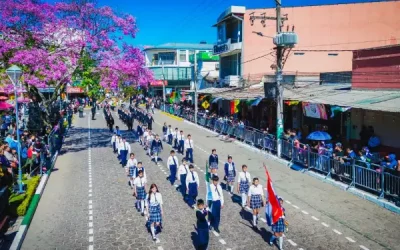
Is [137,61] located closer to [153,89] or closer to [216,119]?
[216,119]

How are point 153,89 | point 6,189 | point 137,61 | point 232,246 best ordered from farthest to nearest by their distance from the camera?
1. point 153,89
2. point 137,61
3. point 6,189
4. point 232,246

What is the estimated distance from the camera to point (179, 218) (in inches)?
467

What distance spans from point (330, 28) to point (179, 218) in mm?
29830

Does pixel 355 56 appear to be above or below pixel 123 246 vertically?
above

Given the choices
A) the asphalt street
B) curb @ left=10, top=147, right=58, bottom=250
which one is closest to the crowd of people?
the asphalt street

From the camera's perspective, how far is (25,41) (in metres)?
20.6

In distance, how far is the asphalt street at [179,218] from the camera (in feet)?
32.9

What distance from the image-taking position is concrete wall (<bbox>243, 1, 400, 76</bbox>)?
115 ft

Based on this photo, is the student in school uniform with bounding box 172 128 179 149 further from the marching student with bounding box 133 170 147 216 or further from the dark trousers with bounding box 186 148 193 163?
the marching student with bounding box 133 170 147 216

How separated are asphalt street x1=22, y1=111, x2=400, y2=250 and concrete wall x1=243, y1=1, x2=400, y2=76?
19794 mm

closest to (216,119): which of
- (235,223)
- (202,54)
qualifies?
(235,223)

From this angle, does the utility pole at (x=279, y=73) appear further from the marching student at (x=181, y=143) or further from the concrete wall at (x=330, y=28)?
the concrete wall at (x=330, y=28)

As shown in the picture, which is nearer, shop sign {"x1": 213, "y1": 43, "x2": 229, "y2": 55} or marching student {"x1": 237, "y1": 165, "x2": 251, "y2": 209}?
marching student {"x1": 237, "y1": 165, "x2": 251, "y2": 209}

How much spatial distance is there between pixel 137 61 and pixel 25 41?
638cm
